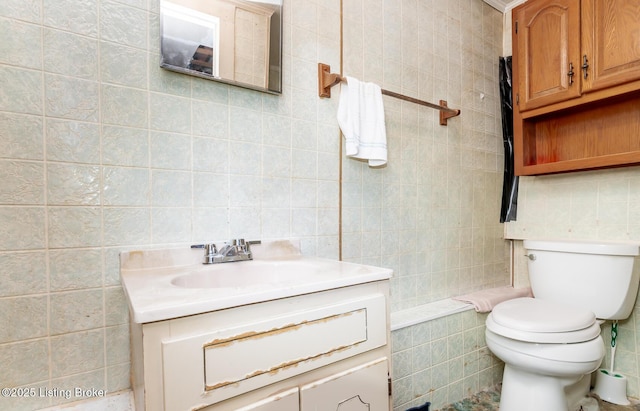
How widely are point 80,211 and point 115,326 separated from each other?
0.34m

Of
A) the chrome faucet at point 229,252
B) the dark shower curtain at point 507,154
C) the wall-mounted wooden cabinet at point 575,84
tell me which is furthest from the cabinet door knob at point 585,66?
the chrome faucet at point 229,252

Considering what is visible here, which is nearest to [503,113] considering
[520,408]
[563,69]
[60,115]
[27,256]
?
[563,69]

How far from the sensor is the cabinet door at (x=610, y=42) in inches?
54.6

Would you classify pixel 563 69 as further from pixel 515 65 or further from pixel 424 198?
pixel 424 198

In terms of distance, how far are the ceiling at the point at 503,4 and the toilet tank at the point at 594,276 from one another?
1.47 meters

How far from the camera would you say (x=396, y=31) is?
1587mm

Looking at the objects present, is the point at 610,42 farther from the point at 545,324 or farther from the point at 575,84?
the point at 545,324

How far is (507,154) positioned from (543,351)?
1.25m

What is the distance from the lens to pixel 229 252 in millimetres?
1068

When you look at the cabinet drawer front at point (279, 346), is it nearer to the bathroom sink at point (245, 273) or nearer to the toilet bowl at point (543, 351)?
the bathroom sink at point (245, 273)

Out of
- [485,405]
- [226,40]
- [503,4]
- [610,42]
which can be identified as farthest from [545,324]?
[503,4]

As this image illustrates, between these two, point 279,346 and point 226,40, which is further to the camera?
point 226,40

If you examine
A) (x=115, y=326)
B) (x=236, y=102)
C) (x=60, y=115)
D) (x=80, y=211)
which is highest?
(x=236, y=102)

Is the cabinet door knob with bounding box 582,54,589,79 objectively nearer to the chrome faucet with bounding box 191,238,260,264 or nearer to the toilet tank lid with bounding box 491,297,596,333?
the toilet tank lid with bounding box 491,297,596,333
